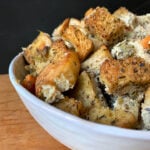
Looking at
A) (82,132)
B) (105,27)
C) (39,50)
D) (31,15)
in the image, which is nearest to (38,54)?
(39,50)

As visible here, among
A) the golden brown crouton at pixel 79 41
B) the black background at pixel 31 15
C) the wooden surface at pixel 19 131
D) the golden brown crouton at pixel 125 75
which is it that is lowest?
the wooden surface at pixel 19 131

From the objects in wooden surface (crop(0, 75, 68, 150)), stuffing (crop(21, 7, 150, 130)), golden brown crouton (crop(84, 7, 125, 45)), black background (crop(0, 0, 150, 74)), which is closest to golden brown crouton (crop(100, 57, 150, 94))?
stuffing (crop(21, 7, 150, 130))

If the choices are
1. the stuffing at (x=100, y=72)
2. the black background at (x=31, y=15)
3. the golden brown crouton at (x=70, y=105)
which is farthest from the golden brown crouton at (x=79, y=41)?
the black background at (x=31, y=15)

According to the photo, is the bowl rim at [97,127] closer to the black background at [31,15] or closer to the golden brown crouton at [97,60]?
the golden brown crouton at [97,60]

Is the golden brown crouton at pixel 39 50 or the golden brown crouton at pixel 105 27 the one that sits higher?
the golden brown crouton at pixel 105 27

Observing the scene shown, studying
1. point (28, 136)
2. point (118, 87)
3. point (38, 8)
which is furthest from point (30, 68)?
point (38, 8)

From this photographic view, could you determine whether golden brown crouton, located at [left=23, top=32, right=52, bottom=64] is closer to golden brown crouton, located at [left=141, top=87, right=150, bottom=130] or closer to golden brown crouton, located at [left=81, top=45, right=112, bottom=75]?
golden brown crouton, located at [left=81, top=45, right=112, bottom=75]
